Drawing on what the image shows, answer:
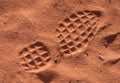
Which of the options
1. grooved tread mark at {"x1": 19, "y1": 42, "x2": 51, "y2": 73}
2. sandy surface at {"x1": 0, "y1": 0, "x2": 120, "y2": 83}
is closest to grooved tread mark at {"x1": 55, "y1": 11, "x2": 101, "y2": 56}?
sandy surface at {"x1": 0, "y1": 0, "x2": 120, "y2": 83}

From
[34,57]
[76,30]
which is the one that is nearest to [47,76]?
[34,57]

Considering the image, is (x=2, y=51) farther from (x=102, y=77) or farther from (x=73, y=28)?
(x=102, y=77)

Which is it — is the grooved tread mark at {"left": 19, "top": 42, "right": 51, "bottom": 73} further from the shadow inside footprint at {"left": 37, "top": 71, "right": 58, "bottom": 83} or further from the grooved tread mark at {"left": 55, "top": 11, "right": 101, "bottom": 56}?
the grooved tread mark at {"left": 55, "top": 11, "right": 101, "bottom": 56}

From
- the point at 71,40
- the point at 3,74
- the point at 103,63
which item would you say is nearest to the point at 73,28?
the point at 71,40

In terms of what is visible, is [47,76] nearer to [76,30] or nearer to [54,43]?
[54,43]

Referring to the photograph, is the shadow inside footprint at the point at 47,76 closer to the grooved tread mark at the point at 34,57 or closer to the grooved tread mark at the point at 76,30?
the grooved tread mark at the point at 34,57

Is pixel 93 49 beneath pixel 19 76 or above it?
above

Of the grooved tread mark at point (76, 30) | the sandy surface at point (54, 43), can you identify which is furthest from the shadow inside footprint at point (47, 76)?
the grooved tread mark at point (76, 30)
